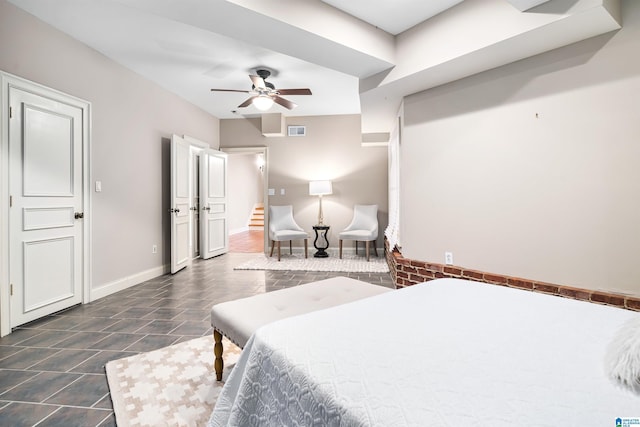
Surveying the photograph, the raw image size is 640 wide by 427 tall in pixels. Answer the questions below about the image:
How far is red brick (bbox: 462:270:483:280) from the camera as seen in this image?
8.76 feet

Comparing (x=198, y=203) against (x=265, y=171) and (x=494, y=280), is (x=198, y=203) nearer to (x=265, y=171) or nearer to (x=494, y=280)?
(x=265, y=171)

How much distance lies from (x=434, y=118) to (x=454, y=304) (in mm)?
2232

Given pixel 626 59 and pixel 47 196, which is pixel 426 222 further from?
pixel 47 196

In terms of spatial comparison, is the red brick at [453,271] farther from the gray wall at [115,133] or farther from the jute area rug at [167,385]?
the gray wall at [115,133]

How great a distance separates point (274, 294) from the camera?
196cm

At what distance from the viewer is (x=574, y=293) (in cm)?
216

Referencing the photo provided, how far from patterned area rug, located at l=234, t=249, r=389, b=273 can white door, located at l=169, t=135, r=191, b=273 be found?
0.84 m

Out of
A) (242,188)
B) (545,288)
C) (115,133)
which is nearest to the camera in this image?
(545,288)

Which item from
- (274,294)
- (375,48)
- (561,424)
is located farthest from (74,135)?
(561,424)

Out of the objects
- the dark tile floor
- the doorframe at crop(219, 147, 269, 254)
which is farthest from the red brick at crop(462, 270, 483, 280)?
the doorframe at crop(219, 147, 269, 254)

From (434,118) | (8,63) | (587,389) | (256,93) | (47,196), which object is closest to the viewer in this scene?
(587,389)

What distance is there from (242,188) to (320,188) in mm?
5068

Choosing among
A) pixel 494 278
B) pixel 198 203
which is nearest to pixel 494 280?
pixel 494 278

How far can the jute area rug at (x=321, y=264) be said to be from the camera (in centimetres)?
471
